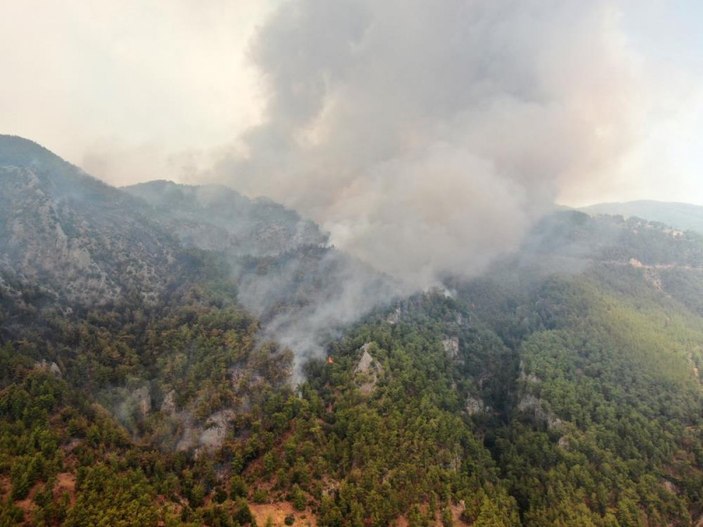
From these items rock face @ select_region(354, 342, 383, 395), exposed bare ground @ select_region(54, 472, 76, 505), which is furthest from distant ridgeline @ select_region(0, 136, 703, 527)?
rock face @ select_region(354, 342, 383, 395)

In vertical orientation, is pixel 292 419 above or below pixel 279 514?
above

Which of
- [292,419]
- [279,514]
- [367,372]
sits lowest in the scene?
[279,514]

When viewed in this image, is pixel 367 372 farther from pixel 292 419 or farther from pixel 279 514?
pixel 279 514

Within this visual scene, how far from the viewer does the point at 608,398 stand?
168125 millimetres

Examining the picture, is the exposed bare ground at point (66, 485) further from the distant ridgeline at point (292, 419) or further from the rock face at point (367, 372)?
the rock face at point (367, 372)

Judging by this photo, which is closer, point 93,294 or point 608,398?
point 608,398

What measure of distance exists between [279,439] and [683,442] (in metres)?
132

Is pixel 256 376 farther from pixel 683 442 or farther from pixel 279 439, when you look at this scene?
pixel 683 442

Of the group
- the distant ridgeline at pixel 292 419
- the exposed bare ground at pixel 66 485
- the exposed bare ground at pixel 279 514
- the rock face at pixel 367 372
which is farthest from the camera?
the rock face at pixel 367 372

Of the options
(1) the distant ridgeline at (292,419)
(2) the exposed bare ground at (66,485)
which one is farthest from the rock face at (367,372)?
(2) the exposed bare ground at (66,485)

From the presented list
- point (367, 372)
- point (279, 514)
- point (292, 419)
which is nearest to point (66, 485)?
point (279, 514)

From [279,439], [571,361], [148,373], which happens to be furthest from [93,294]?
[571,361]

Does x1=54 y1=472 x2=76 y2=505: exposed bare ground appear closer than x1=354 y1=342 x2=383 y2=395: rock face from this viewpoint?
Yes

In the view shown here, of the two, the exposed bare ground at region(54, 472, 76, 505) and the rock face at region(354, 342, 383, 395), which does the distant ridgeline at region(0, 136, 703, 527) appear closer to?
the exposed bare ground at region(54, 472, 76, 505)
